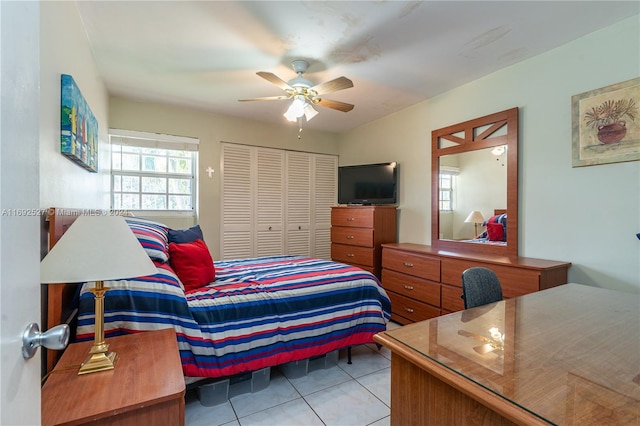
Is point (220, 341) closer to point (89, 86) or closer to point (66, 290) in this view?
point (66, 290)

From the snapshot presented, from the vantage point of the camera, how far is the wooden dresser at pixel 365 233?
3.66m

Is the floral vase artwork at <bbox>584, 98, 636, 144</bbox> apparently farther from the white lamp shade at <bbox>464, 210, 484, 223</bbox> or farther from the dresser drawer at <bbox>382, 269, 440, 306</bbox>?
the dresser drawer at <bbox>382, 269, 440, 306</bbox>

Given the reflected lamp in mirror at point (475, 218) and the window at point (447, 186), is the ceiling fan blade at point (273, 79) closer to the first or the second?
the window at point (447, 186)

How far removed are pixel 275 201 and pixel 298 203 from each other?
40 centimetres

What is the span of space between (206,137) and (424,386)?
3.90 metres

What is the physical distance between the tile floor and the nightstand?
2.71 ft

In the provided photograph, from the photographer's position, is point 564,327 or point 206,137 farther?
point 206,137

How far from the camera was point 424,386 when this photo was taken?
3.01ft

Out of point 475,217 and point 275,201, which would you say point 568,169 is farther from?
point 275,201

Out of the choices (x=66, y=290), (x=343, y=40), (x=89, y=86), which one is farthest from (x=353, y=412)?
(x=89, y=86)

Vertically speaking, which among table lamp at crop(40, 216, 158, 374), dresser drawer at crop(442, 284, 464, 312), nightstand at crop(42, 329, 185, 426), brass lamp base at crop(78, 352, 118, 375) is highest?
table lamp at crop(40, 216, 158, 374)

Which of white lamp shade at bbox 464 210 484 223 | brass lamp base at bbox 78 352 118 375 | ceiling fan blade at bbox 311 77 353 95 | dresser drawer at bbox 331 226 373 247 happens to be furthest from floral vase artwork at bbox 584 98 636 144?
brass lamp base at bbox 78 352 118 375

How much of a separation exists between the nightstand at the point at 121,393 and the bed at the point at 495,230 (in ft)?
9.13

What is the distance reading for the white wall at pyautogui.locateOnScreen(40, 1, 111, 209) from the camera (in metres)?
1.30
